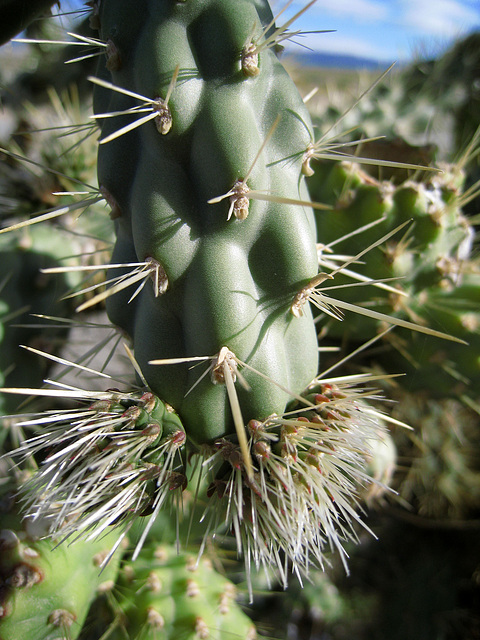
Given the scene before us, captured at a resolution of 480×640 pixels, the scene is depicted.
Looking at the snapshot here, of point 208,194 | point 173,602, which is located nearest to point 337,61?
point 208,194

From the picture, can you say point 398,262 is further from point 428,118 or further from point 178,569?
point 428,118

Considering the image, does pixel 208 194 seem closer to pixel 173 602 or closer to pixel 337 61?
pixel 173 602

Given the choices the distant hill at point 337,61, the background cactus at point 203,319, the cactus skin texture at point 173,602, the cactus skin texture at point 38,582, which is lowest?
the cactus skin texture at point 173,602

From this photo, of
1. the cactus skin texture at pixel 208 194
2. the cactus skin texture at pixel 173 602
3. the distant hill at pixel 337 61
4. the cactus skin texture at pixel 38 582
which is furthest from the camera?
the distant hill at pixel 337 61

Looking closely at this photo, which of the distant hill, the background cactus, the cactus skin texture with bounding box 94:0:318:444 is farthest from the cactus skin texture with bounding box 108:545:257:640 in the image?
the distant hill

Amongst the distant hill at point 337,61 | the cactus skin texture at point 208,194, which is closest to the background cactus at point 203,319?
the cactus skin texture at point 208,194

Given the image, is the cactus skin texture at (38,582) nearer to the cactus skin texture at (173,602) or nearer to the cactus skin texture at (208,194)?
the cactus skin texture at (173,602)

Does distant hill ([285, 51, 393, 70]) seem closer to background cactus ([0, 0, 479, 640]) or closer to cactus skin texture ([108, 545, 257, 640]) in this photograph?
background cactus ([0, 0, 479, 640])

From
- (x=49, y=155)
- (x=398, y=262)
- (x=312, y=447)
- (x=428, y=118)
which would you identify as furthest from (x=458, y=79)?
(x=312, y=447)
